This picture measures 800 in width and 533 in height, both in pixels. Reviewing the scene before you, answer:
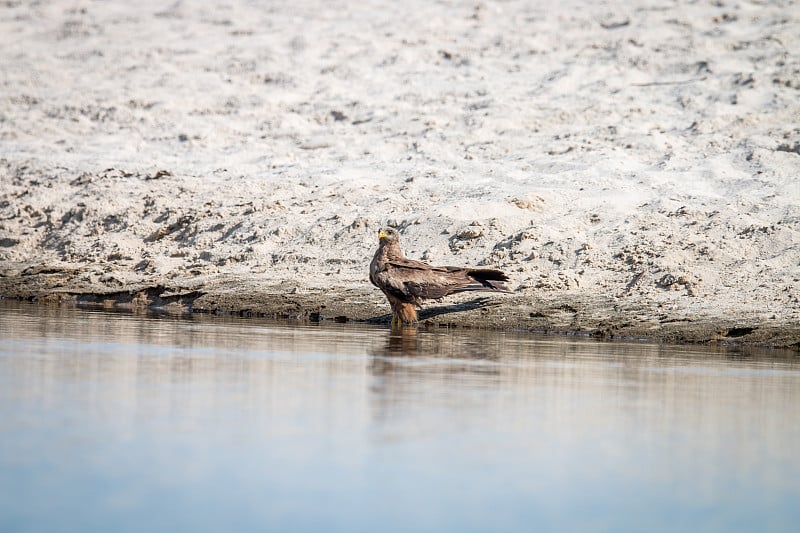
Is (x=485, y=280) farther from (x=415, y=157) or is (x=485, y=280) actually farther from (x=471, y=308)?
(x=415, y=157)

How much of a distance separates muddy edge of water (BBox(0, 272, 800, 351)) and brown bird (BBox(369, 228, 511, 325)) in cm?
37

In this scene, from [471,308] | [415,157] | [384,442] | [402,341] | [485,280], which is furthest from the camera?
[415,157]

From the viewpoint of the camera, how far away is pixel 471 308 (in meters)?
13.1

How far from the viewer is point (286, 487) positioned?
405 centimetres

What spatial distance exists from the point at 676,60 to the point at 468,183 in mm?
6259

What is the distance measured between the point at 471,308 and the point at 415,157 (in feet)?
18.6

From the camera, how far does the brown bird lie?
41.1 ft

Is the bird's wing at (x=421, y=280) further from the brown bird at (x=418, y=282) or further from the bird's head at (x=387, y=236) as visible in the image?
the bird's head at (x=387, y=236)

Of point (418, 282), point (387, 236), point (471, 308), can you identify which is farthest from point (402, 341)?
point (387, 236)

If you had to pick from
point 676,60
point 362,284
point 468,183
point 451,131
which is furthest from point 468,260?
point 676,60

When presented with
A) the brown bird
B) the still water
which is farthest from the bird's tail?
the still water

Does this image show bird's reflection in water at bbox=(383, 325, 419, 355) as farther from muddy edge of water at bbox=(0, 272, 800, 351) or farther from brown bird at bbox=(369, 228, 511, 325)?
muddy edge of water at bbox=(0, 272, 800, 351)

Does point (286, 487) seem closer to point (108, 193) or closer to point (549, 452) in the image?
point (549, 452)

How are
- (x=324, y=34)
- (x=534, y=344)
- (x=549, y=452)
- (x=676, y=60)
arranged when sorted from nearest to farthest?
(x=549, y=452)
(x=534, y=344)
(x=676, y=60)
(x=324, y=34)
